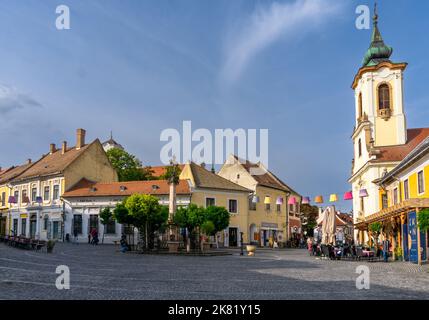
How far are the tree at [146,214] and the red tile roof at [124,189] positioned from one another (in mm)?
14122

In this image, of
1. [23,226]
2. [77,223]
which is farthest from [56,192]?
[23,226]

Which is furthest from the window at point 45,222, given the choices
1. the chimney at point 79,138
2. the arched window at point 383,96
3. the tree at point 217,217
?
the arched window at point 383,96

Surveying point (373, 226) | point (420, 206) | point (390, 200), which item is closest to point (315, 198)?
point (390, 200)

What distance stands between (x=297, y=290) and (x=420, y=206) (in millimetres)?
12028

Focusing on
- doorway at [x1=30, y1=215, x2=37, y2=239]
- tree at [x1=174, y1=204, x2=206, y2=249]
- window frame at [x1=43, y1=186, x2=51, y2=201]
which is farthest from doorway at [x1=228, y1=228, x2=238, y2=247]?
doorway at [x1=30, y1=215, x2=37, y2=239]

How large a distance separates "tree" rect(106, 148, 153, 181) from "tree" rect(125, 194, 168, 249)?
92.1 feet

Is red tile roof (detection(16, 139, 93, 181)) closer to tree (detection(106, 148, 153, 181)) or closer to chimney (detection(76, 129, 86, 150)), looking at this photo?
chimney (detection(76, 129, 86, 150))

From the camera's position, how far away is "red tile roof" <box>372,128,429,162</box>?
40062mm

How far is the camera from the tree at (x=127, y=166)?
58.9m

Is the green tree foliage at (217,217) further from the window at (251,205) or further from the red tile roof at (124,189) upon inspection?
the window at (251,205)

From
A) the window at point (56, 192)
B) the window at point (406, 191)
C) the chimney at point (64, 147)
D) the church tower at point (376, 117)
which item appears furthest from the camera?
the chimney at point (64, 147)

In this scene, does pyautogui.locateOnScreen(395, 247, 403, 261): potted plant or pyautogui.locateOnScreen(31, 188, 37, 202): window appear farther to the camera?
pyautogui.locateOnScreen(31, 188, 37, 202): window

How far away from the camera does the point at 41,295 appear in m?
10.6
